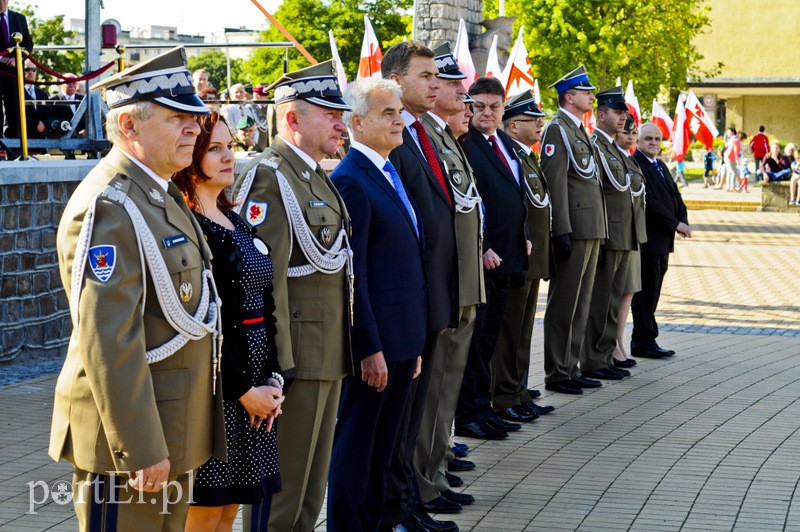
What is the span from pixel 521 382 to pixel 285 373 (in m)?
4.19

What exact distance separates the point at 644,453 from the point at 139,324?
460cm

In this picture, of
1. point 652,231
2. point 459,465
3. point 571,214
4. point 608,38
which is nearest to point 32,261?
point 571,214

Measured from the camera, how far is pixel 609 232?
9750 mm

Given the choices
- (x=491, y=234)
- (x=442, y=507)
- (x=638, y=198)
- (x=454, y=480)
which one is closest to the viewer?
(x=442, y=507)

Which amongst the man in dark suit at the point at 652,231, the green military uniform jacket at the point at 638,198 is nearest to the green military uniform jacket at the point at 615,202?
the green military uniform jacket at the point at 638,198

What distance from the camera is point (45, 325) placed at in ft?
31.5

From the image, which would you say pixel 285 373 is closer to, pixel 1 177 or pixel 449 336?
pixel 449 336

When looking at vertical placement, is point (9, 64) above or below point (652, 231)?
above

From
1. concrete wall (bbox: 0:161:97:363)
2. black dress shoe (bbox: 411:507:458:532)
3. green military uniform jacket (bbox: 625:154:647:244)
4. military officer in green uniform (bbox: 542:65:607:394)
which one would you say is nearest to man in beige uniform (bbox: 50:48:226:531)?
black dress shoe (bbox: 411:507:458:532)

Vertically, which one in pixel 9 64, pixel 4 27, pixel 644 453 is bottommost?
pixel 644 453

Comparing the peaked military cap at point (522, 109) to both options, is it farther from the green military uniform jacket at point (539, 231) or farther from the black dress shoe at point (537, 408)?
the black dress shoe at point (537, 408)

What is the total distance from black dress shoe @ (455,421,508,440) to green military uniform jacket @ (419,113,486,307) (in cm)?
144

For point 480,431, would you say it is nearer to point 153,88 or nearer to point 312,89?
point 312,89

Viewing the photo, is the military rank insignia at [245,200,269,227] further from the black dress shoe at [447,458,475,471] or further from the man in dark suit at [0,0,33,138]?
the man in dark suit at [0,0,33,138]
